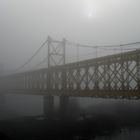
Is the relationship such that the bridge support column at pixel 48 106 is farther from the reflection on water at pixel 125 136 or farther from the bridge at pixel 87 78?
the reflection on water at pixel 125 136

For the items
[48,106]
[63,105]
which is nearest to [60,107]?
[63,105]

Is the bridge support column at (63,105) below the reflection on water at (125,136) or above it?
above

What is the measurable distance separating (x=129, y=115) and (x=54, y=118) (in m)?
17.7

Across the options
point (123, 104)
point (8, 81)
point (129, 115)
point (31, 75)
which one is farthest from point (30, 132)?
point (8, 81)

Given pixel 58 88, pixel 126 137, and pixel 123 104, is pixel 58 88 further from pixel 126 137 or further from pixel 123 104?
pixel 123 104

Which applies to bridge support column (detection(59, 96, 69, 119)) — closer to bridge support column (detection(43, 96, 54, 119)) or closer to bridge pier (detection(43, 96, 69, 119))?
bridge pier (detection(43, 96, 69, 119))

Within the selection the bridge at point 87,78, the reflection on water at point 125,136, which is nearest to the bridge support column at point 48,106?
the bridge at point 87,78

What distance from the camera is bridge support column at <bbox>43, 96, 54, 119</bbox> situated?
46.8 m

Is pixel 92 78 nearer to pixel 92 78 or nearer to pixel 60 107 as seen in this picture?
pixel 92 78

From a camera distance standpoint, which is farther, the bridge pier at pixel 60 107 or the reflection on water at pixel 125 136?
the bridge pier at pixel 60 107

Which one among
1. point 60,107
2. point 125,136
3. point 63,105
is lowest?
point 125,136

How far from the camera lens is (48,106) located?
4781cm

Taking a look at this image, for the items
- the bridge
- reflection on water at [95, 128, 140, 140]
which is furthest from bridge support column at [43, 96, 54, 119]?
A: reflection on water at [95, 128, 140, 140]

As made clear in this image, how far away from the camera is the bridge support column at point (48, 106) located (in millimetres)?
46806
